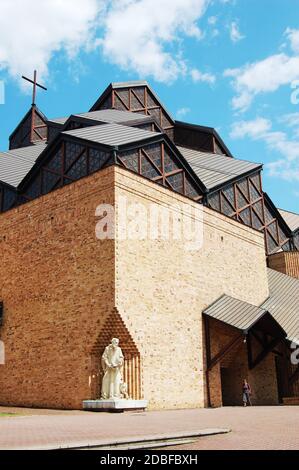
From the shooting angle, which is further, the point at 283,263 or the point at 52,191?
the point at 283,263

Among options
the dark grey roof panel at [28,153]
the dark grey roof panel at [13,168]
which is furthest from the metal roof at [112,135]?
the dark grey roof panel at [28,153]

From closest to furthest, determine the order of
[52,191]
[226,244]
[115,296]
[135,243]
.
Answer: [115,296], [135,243], [52,191], [226,244]

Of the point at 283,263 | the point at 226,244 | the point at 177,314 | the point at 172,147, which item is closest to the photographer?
the point at 177,314

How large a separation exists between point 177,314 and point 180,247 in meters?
2.81

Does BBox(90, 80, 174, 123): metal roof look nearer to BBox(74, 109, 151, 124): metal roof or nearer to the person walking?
BBox(74, 109, 151, 124): metal roof

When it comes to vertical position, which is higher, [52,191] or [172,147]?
[172,147]

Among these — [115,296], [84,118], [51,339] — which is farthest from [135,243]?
[84,118]

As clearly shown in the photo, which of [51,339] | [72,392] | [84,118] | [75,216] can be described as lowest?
[72,392]

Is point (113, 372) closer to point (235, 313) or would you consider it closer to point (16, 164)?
point (235, 313)

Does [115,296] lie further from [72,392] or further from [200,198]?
[200,198]

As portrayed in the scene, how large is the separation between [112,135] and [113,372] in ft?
33.9

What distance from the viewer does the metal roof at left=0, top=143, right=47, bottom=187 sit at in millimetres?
24578

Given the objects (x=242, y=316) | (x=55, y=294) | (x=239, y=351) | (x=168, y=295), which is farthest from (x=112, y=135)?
(x=239, y=351)

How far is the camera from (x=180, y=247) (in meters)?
20.3
